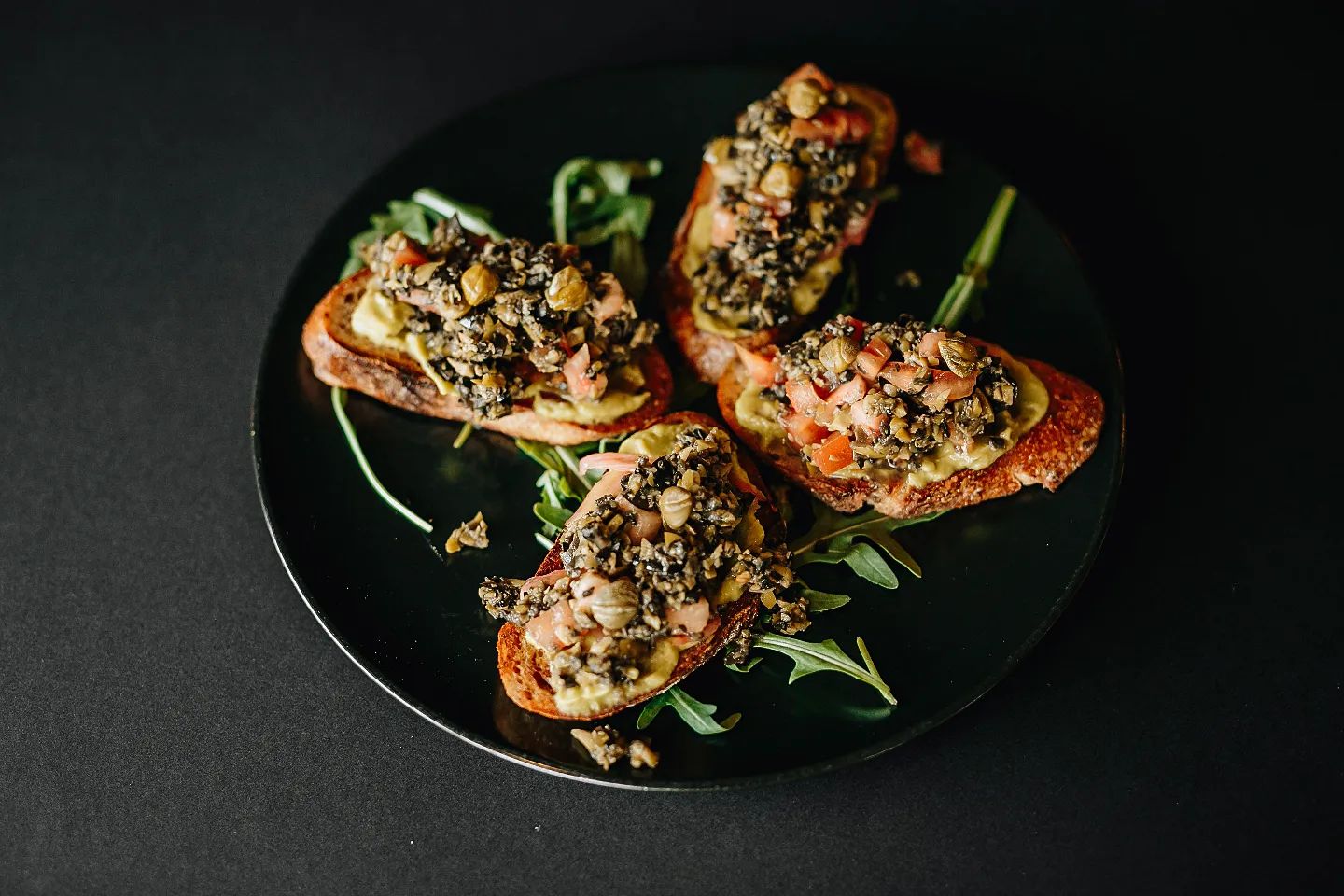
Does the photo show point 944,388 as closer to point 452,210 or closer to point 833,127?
point 833,127

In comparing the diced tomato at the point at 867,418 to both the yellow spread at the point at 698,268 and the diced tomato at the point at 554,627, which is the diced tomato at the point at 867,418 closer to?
the yellow spread at the point at 698,268

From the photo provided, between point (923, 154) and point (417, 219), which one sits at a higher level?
point (923, 154)

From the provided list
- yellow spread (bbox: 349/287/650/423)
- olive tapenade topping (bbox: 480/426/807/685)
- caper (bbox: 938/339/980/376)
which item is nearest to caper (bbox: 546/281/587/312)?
yellow spread (bbox: 349/287/650/423)

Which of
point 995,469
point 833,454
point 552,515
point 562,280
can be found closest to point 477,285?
point 562,280

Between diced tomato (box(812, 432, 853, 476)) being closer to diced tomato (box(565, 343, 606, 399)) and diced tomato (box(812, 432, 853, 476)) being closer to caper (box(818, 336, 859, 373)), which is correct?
caper (box(818, 336, 859, 373))

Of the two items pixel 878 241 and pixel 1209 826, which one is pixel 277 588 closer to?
pixel 878 241
